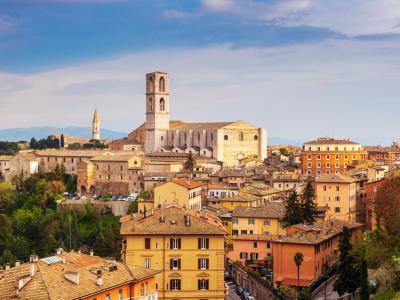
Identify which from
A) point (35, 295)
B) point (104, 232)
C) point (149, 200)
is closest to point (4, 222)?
point (104, 232)

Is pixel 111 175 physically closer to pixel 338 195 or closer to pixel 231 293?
pixel 338 195

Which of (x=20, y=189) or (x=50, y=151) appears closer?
(x=20, y=189)

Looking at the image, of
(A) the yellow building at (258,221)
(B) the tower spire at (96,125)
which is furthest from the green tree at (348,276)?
(B) the tower spire at (96,125)

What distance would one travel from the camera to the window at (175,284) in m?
32.1

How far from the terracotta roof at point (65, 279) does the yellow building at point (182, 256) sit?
6423 millimetres

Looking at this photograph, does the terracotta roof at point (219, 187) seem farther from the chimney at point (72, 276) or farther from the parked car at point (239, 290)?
the chimney at point (72, 276)

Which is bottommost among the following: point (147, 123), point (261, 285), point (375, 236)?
point (261, 285)

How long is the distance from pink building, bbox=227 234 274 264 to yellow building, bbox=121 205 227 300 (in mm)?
9108

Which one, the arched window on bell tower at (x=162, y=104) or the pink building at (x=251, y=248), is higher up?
the arched window on bell tower at (x=162, y=104)

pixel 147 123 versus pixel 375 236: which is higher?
pixel 147 123

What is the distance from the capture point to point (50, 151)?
81188 millimetres

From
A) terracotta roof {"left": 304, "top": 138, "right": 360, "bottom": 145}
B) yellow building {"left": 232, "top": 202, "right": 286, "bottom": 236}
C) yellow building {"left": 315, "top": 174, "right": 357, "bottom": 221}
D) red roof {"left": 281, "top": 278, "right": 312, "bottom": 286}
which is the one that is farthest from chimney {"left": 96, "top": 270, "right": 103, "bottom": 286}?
terracotta roof {"left": 304, "top": 138, "right": 360, "bottom": 145}

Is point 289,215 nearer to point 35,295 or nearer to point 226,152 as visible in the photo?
point 35,295

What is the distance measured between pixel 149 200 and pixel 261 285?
21811mm
